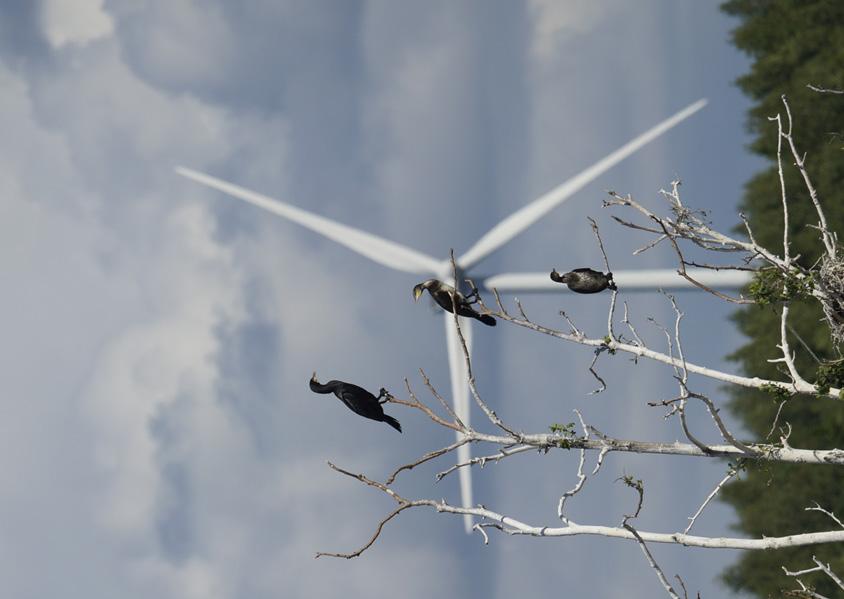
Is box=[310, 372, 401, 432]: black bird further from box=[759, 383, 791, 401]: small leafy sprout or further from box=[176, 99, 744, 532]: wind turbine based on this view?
box=[176, 99, 744, 532]: wind turbine

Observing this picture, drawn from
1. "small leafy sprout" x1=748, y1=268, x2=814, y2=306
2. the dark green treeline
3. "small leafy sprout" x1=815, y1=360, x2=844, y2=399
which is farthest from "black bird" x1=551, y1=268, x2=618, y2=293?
the dark green treeline

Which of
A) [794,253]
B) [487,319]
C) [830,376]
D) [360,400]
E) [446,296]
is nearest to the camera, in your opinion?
[360,400]

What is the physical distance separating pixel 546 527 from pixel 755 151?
50618 millimetres

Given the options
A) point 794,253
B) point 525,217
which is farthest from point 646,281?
point 794,253

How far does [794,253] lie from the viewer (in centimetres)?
5050

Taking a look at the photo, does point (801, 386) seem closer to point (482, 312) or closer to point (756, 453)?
point (756, 453)

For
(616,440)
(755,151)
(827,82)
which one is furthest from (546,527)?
(755,151)

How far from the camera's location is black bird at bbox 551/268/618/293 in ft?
49.0

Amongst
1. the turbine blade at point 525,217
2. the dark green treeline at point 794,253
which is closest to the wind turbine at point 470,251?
the turbine blade at point 525,217

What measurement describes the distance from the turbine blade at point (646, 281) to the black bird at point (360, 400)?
40.9ft

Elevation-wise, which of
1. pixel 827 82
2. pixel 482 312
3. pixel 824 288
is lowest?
pixel 824 288

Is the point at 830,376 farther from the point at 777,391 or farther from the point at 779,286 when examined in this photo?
the point at 779,286

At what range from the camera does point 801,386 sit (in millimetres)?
14516

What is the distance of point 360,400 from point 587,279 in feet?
11.9
